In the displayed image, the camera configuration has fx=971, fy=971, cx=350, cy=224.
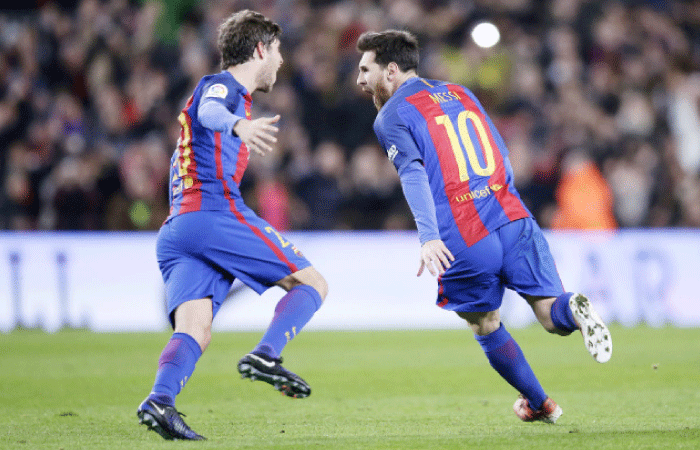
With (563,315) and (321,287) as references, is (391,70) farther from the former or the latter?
(563,315)

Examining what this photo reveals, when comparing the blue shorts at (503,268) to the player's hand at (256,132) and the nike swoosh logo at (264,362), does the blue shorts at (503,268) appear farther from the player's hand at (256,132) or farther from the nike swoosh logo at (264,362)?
the player's hand at (256,132)

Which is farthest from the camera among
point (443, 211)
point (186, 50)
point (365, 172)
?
point (186, 50)

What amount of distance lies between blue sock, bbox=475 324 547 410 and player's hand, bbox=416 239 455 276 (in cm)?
73

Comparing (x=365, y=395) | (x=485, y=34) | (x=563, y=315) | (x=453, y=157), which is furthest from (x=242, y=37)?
(x=485, y=34)

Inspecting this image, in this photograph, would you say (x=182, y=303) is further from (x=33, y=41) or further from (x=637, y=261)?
(x=33, y=41)

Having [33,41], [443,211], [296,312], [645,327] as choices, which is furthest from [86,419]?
[33,41]

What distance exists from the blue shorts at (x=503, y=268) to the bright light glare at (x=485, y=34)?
10.6 meters

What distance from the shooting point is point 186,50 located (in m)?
14.3

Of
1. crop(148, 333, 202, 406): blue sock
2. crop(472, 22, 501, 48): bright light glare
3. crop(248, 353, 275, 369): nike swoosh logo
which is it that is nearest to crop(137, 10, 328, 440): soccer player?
crop(148, 333, 202, 406): blue sock

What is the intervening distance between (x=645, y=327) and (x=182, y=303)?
27.8 feet

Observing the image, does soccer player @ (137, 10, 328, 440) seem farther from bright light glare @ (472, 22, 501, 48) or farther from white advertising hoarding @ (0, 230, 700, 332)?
bright light glare @ (472, 22, 501, 48)

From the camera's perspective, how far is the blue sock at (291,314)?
4305 millimetres

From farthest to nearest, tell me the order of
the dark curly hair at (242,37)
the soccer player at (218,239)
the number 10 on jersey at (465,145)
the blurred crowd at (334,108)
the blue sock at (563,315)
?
1. the blurred crowd at (334,108)
2. the number 10 on jersey at (465,145)
3. the dark curly hair at (242,37)
4. the blue sock at (563,315)
5. the soccer player at (218,239)

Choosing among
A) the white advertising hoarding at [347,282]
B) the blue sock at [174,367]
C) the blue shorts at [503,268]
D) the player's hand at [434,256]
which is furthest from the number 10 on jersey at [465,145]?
the white advertising hoarding at [347,282]
